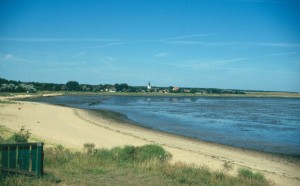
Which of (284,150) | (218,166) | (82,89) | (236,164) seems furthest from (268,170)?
(82,89)

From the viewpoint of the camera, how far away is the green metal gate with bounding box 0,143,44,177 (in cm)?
938

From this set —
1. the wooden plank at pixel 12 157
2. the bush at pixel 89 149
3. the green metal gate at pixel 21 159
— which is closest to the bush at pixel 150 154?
the bush at pixel 89 149

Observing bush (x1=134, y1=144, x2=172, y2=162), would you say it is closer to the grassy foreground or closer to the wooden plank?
the grassy foreground

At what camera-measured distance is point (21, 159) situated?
9594mm

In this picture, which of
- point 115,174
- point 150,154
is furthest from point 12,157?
point 150,154

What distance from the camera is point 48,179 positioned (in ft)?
30.4

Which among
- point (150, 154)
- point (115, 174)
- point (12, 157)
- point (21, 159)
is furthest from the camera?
point (150, 154)

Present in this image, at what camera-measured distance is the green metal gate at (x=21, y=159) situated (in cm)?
938

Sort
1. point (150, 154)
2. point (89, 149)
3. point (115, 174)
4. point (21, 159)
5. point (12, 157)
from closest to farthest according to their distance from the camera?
1. point (12, 157)
2. point (21, 159)
3. point (115, 174)
4. point (150, 154)
5. point (89, 149)

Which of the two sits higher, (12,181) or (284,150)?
(12,181)

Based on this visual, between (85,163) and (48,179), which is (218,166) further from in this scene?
(48,179)

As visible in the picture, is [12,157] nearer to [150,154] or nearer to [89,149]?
[89,149]

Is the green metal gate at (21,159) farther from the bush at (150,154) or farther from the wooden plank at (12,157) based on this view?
the bush at (150,154)

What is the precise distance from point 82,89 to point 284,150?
179 metres
